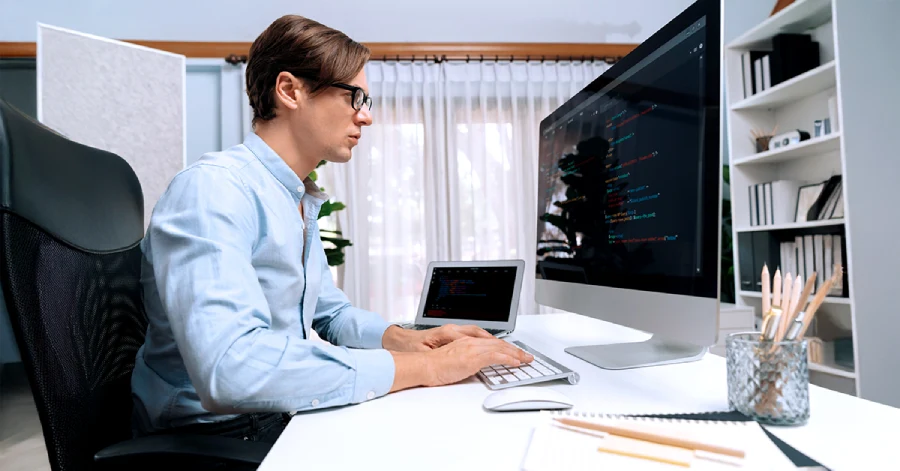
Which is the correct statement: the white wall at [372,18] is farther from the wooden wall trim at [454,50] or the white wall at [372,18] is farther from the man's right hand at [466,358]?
the man's right hand at [466,358]

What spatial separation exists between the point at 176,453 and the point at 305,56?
67 cm

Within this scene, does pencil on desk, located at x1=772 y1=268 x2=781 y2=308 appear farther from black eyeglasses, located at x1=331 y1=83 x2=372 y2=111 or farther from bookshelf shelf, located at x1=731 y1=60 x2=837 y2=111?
bookshelf shelf, located at x1=731 y1=60 x2=837 y2=111

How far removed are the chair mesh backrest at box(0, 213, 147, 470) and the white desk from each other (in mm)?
293

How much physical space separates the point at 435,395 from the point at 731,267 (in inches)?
123

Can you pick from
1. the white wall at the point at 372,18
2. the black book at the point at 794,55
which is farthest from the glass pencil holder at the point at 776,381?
the white wall at the point at 372,18

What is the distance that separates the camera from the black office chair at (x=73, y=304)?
0.65 m

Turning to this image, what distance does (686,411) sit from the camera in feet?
2.16

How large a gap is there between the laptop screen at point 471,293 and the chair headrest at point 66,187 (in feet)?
2.51

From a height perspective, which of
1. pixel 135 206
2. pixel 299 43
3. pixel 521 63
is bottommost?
pixel 135 206

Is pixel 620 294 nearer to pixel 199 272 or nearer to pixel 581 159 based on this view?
pixel 581 159

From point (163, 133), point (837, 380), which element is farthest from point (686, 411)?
point (163, 133)

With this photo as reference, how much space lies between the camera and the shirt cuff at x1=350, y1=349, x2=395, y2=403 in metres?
0.73

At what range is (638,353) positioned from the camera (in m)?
0.99

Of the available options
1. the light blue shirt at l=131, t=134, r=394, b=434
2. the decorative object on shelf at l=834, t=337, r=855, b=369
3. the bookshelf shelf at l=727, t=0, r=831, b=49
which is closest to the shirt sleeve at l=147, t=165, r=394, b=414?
the light blue shirt at l=131, t=134, r=394, b=434
